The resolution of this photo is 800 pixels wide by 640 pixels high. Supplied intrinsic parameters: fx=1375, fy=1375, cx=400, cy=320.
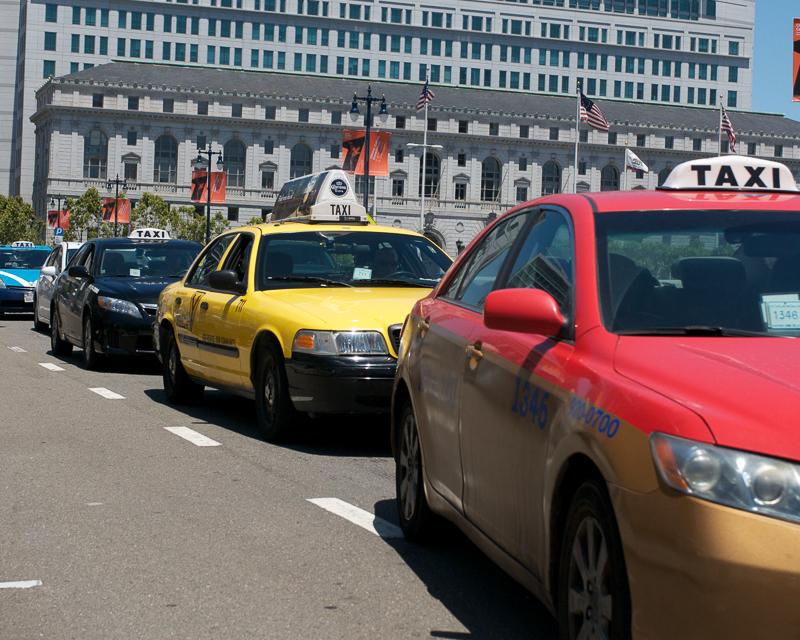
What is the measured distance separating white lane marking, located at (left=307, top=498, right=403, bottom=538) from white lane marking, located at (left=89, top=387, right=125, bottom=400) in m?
5.93

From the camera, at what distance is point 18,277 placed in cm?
2870

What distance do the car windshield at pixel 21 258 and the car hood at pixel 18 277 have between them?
1.17 m

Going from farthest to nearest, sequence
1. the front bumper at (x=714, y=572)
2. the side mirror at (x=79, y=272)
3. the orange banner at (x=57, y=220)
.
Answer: the orange banner at (x=57, y=220)
the side mirror at (x=79, y=272)
the front bumper at (x=714, y=572)

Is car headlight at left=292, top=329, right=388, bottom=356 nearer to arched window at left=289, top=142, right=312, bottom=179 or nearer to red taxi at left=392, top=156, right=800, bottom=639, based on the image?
red taxi at left=392, top=156, right=800, bottom=639

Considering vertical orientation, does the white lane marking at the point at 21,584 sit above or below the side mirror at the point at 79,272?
below

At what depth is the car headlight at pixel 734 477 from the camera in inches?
121

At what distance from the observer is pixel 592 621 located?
3.65m

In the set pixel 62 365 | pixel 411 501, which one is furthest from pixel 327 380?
pixel 62 365

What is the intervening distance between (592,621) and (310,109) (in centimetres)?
12309

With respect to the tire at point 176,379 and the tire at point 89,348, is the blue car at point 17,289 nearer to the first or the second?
the tire at point 89,348

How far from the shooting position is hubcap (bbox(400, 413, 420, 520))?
19.5ft

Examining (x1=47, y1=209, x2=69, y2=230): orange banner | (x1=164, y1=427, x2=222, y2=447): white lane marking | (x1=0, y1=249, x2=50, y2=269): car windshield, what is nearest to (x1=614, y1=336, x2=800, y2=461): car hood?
(x1=164, y1=427, x2=222, y2=447): white lane marking

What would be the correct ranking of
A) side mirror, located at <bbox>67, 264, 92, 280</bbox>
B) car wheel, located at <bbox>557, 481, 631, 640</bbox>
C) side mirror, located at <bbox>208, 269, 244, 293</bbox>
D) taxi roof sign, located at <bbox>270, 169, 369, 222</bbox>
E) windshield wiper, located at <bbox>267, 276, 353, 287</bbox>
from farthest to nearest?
1. taxi roof sign, located at <bbox>270, 169, 369, 222</bbox>
2. side mirror, located at <bbox>67, 264, 92, 280</bbox>
3. windshield wiper, located at <bbox>267, 276, 353, 287</bbox>
4. side mirror, located at <bbox>208, 269, 244, 293</bbox>
5. car wheel, located at <bbox>557, 481, 631, 640</bbox>

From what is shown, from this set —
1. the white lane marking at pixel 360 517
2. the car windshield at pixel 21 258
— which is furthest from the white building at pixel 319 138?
the white lane marking at pixel 360 517
